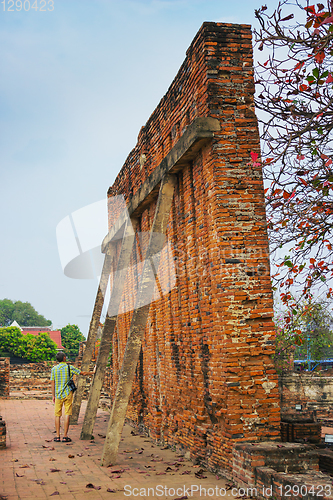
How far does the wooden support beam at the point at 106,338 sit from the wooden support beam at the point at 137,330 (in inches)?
88.9

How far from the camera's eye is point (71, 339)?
4462 cm

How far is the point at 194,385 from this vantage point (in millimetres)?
6211

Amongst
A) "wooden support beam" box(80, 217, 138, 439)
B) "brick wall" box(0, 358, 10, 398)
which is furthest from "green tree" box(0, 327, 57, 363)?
"wooden support beam" box(80, 217, 138, 439)

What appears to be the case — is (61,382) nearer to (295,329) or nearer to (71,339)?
(295,329)

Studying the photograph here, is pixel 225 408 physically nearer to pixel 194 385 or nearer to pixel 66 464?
pixel 194 385

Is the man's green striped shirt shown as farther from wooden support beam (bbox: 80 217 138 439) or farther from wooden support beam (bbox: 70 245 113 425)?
wooden support beam (bbox: 70 245 113 425)

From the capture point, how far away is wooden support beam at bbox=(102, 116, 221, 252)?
561cm

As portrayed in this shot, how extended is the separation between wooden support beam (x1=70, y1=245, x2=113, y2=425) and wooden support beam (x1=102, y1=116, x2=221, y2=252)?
2.27m

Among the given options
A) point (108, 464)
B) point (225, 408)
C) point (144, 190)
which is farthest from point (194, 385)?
point (144, 190)

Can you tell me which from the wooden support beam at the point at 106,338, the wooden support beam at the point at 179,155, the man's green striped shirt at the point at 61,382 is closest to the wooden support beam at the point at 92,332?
the wooden support beam at the point at 106,338

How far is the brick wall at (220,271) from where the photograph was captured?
5215 mm

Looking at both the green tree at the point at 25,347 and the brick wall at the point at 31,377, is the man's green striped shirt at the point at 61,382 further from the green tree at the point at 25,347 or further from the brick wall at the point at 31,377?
A: the green tree at the point at 25,347

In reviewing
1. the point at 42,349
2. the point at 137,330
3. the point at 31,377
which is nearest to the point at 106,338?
the point at 137,330

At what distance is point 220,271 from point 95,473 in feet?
9.89
